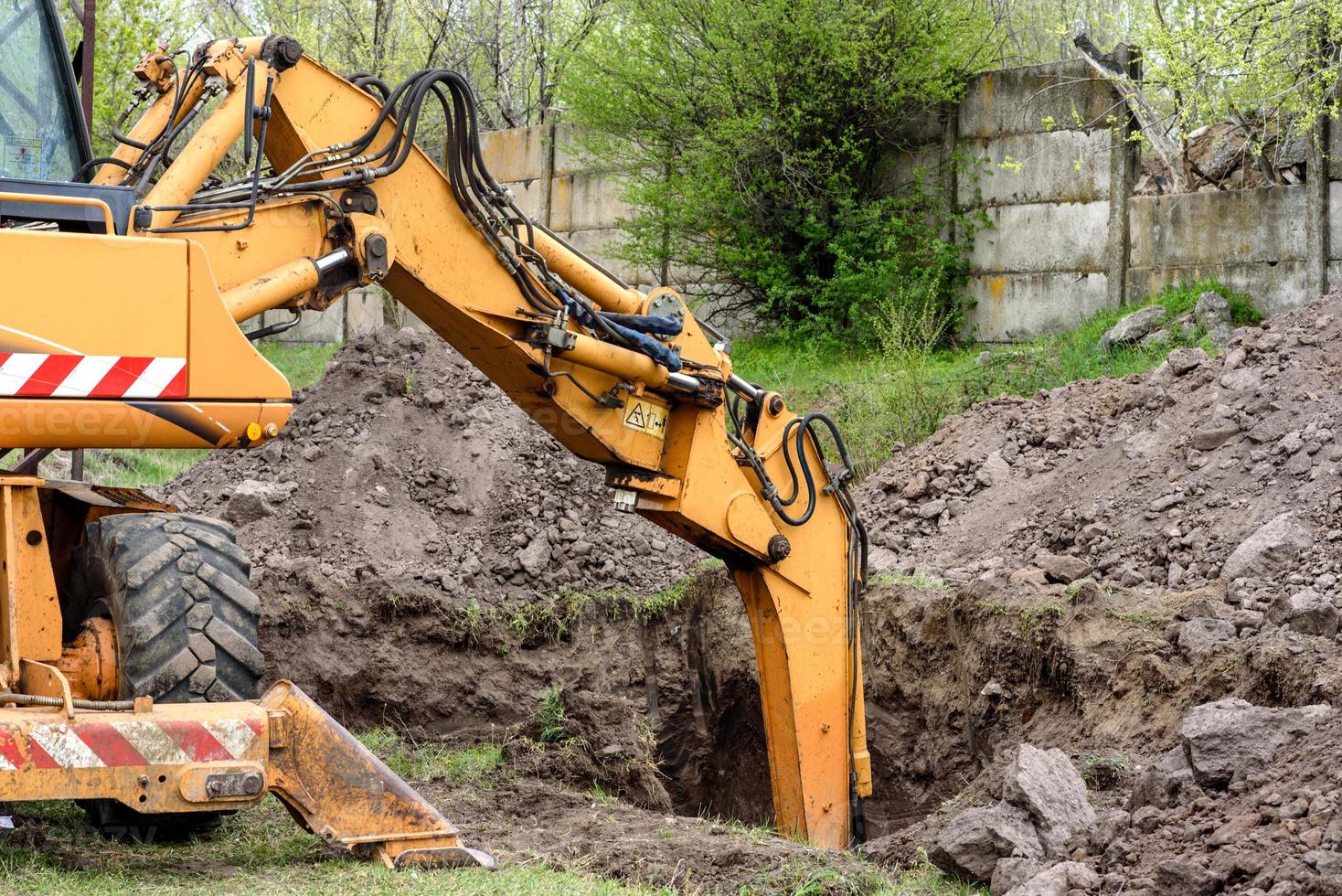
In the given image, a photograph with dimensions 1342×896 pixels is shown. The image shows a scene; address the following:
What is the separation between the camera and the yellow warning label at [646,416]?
19.3 feet

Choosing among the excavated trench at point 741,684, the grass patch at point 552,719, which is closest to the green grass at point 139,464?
the excavated trench at point 741,684

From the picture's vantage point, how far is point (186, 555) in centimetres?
499

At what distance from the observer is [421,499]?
9781mm

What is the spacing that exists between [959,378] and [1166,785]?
674 cm

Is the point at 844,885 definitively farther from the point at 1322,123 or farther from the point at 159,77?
the point at 1322,123

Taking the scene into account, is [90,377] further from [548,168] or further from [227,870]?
[548,168]

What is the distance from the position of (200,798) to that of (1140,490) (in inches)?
235

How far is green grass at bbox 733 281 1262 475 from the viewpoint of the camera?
A: 35.8ft

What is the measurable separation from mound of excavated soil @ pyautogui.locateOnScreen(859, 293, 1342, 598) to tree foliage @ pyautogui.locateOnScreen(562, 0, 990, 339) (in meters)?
3.01

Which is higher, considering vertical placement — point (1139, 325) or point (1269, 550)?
point (1139, 325)

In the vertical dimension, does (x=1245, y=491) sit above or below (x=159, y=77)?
below

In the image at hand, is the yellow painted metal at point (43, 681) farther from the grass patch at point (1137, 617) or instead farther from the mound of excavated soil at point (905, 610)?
the grass patch at point (1137, 617)

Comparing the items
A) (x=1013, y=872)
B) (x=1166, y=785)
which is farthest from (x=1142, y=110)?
(x=1013, y=872)

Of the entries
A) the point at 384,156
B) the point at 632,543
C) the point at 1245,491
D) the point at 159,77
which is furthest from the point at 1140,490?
the point at 159,77
